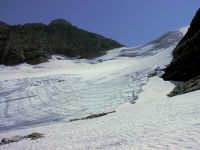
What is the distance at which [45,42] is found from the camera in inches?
3231

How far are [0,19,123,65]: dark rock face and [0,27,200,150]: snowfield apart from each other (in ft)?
23.9

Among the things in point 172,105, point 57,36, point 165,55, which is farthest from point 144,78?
point 57,36

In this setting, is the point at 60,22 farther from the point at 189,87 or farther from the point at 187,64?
the point at 189,87

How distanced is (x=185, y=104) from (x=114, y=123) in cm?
355

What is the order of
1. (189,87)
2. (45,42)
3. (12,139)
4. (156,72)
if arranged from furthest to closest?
(45,42) → (156,72) → (189,87) → (12,139)

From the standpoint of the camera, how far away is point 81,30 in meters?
93.2

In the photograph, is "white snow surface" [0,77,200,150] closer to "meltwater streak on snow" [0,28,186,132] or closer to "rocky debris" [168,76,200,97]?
Result: "rocky debris" [168,76,200,97]

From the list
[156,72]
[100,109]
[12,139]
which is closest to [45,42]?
[156,72]

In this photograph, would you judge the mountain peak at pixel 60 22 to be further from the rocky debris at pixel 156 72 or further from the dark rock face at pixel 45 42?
the rocky debris at pixel 156 72

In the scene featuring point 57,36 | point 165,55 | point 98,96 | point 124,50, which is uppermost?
point 57,36

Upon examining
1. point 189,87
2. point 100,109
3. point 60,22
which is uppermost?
point 60,22

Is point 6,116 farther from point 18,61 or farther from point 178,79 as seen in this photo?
point 18,61

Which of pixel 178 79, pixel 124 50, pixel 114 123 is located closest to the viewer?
pixel 114 123

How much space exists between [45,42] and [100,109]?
5548 centimetres
